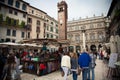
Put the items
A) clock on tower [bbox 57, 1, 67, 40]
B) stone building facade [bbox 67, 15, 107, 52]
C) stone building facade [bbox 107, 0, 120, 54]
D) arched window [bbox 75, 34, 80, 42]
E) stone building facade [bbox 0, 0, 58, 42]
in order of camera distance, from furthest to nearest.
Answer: arched window [bbox 75, 34, 80, 42] < stone building facade [bbox 67, 15, 107, 52] < stone building facade [bbox 0, 0, 58, 42] < clock on tower [bbox 57, 1, 67, 40] < stone building facade [bbox 107, 0, 120, 54]

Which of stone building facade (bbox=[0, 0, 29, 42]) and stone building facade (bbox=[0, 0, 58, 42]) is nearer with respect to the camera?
stone building facade (bbox=[0, 0, 29, 42])

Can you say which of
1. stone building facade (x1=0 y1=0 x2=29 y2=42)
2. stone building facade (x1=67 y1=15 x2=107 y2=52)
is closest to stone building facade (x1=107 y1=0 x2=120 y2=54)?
stone building facade (x1=0 y1=0 x2=29 y2=42)

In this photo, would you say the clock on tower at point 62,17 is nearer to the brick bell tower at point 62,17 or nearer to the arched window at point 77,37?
the brick bell tower at point 62,17

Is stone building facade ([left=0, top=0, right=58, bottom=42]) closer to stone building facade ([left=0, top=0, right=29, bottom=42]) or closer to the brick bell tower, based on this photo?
stone building facade ([left=0, top=0, right=29, bottom=42])

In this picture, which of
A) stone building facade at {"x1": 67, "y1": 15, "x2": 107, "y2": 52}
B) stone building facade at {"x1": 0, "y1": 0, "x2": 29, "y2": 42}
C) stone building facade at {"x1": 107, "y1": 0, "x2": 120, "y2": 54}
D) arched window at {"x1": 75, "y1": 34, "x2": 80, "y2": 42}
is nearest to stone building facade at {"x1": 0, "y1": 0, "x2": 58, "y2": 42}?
stone building facade at {"x1": 0, "y1": 0, "x2": 29, "y2": 42}

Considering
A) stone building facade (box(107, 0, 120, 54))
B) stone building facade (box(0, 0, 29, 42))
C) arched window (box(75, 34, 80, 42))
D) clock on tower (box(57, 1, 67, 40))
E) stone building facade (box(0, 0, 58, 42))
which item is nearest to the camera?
stone building facade (box(107, 0, 120, 54))

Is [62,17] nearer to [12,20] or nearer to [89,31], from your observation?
[12,20]

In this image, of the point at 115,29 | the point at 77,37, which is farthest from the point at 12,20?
the point at 77,37

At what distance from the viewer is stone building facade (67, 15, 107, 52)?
44.7m

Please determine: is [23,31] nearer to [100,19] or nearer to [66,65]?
[66,65]

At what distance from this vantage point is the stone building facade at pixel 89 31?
4472cm

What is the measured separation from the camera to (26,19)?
29.2m

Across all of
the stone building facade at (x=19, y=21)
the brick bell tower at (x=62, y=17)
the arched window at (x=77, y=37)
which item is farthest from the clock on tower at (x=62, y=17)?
the arched window at (x=77, y=37)

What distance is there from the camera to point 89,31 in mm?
47812
